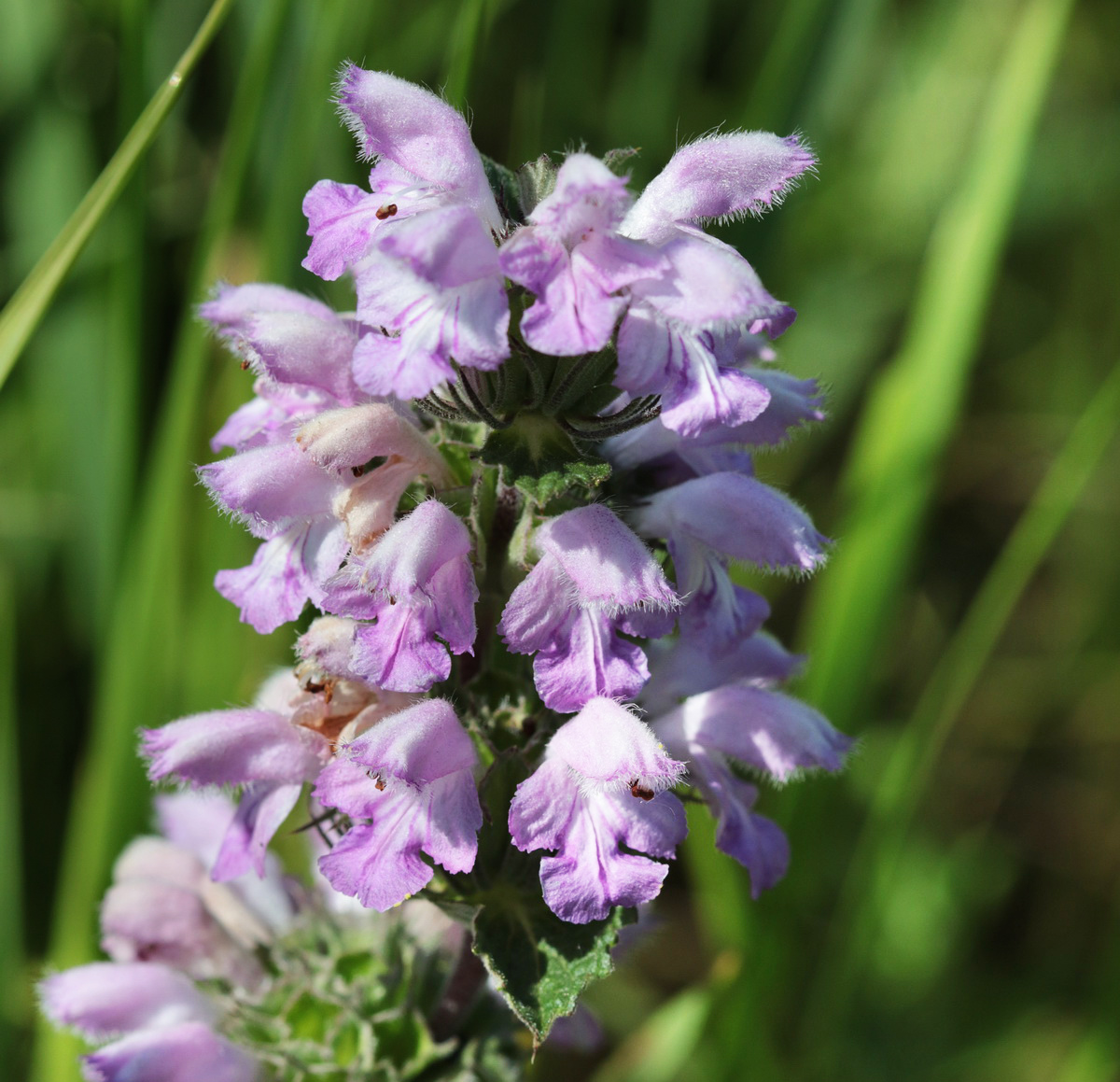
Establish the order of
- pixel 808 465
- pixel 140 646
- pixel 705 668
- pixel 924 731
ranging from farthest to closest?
pixel 808 465, pixel 924 731, pixel 140 646, pixel 705 668

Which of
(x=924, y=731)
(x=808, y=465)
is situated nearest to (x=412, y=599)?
(x=924, y=731)

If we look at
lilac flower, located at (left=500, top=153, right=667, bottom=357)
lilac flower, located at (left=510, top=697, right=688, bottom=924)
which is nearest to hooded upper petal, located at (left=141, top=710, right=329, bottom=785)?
lilac flower, located at (left=510, top=697, right=688, bottom=924)

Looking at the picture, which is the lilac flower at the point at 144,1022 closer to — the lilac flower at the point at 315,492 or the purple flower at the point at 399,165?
the lilac flower at the point at 315,492

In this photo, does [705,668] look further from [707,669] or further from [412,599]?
[412,599]

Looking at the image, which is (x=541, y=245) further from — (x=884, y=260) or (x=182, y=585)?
(x=884, y=260)

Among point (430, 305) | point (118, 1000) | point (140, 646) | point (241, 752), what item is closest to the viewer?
point (430, 305)

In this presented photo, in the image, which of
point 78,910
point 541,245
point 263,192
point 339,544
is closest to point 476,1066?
point 339,544
